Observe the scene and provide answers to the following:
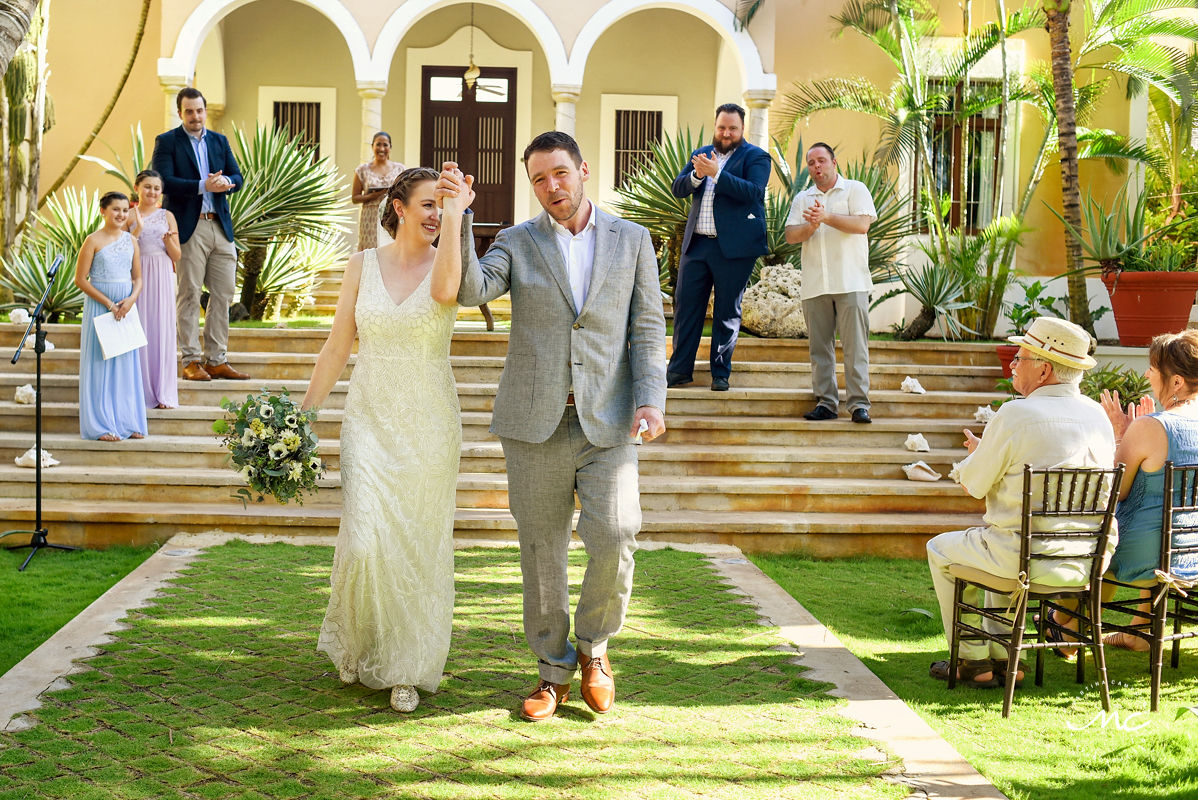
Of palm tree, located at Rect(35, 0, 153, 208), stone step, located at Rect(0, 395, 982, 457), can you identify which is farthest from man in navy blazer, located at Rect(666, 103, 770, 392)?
palm tree, located at Rect(35, 0, 153, 208)

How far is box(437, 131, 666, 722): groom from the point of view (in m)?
4.25

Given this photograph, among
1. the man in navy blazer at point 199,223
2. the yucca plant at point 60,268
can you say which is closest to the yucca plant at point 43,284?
the yucca plant at point 60,268

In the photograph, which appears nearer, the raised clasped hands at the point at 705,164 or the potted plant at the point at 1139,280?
the raised clasped hands at the point at 705,164

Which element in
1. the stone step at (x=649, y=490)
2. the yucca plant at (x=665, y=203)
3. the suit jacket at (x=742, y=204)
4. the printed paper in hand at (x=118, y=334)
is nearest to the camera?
the stone step at (x=649, y=490)

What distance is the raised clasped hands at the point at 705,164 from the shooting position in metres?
8.21

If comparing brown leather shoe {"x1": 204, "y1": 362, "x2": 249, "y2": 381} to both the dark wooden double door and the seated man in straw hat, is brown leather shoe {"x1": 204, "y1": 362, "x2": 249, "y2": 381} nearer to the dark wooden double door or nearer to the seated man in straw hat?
the seated man in straw hat

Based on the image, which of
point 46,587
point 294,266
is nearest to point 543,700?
point 46,587

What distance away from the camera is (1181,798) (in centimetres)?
378

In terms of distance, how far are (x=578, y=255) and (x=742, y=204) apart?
4468 mm

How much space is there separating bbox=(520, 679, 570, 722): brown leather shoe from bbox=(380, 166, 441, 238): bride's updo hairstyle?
1.83 metres

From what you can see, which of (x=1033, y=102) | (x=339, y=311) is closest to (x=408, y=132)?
(x=1033, y=102)

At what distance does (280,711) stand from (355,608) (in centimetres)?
46

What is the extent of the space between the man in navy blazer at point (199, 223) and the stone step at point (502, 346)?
42cm

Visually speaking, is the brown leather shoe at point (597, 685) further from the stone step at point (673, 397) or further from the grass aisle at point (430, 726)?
the stone step at point (673, 397)
